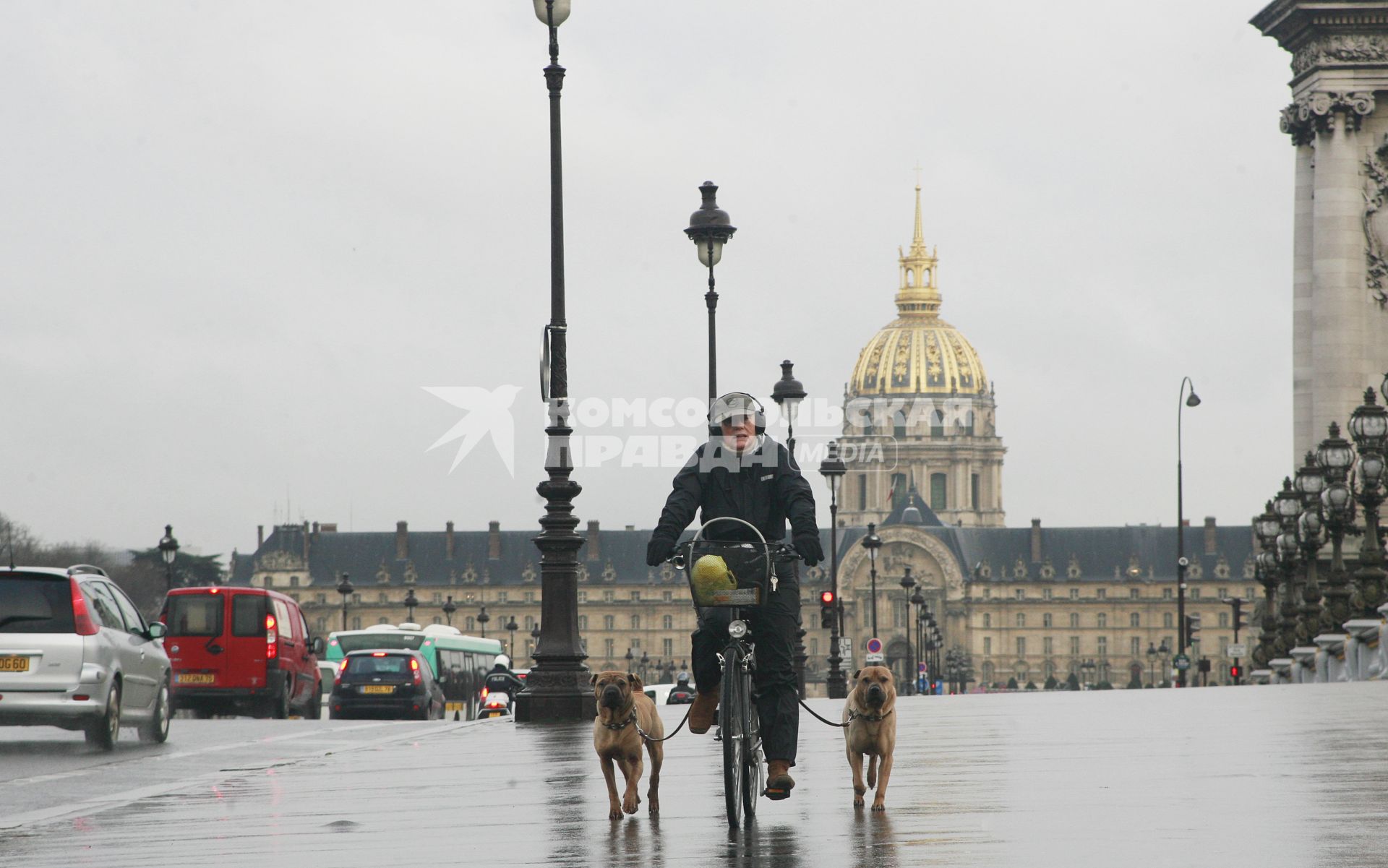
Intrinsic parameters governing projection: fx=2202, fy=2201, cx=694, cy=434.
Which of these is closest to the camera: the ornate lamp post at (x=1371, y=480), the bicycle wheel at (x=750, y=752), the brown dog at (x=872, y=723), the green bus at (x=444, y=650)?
the bicycle wheel at (x=750, y=752)

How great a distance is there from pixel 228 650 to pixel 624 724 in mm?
21271

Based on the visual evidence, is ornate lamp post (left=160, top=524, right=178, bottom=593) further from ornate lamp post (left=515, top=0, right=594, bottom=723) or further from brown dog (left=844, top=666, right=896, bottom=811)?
brown dog (left=844, top=666, right=896, bottom=811)

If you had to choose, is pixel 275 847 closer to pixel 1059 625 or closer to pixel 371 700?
pixel 371 700

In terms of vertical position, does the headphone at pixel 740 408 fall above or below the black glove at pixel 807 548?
above

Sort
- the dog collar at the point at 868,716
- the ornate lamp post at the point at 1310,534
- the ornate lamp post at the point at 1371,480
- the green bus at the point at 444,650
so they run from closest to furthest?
1. the dog collar at the point at 868,716
2. the ornate lamp post at the point at 1371,480
3. the ornate lamp post at the point at 1310,534
4. the green bus at the point at 444,650

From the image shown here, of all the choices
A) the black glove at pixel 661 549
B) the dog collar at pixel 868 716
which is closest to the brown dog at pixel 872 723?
the dog collar at pixel 868 716

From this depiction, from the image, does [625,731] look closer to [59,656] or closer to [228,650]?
[59,656]

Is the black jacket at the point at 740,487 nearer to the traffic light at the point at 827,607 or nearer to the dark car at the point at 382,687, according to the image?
the dark car at the point at 382,687

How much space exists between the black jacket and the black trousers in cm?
27

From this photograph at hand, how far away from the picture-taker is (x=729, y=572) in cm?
907

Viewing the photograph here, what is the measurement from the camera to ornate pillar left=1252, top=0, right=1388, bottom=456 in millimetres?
43531

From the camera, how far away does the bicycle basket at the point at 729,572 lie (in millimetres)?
9000

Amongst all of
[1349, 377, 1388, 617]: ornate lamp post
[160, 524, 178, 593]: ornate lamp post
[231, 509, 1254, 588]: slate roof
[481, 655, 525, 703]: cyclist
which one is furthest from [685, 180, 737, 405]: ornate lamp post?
[231, 509, 1254, 588]: slate roof

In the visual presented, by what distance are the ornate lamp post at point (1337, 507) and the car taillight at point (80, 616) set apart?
72.7ft
